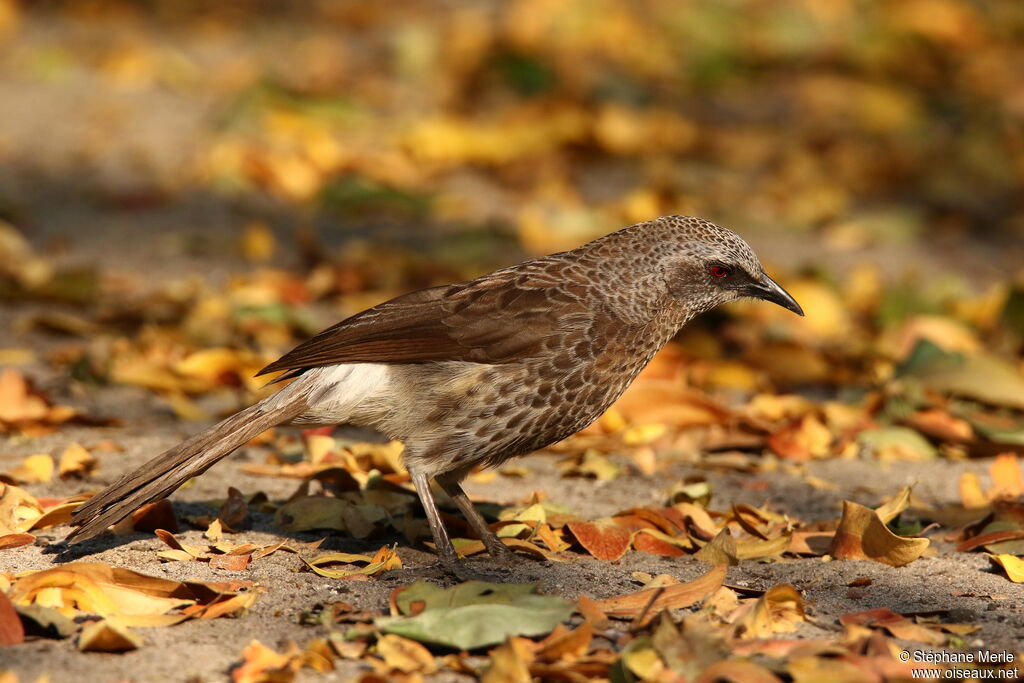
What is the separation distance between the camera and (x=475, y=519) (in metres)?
4.57

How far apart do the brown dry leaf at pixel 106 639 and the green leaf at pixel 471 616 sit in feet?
2.23

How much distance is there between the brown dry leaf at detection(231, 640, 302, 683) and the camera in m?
3.21

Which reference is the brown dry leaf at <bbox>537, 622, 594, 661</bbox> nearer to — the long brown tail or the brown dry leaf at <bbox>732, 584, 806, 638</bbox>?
the brown dry leaf at <bbox>732, 584, 806, 638</bbox>

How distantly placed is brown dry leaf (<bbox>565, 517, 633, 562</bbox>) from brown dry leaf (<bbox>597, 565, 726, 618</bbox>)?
0.52m

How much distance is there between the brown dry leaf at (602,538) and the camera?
173 inches

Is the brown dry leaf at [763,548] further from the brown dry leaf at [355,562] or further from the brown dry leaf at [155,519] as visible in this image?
the brown dry leaf at [155,519]

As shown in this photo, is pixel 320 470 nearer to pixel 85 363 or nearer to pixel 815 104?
pixel 85 363

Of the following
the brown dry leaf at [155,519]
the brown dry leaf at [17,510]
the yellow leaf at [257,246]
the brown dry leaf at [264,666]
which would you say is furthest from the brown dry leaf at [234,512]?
the yellow leaf at [257,246]

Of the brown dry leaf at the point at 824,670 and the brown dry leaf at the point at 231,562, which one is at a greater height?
the brown dry leaf at the point at 231,562

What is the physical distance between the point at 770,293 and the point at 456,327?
4.20ft

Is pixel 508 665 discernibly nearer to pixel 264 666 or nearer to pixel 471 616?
pixel 471 616

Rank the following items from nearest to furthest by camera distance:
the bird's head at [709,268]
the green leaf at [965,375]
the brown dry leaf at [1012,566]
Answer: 1. the brown dry leaf at [1012,566]
2. the bird's head at [709,268]
3. the green leaf at [965,375]

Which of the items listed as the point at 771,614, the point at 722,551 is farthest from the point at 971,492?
the point at 771,614

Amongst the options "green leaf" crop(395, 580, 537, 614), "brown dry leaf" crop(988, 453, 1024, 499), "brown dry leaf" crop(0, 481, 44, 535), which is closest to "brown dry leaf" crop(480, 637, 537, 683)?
"green leaf" crop(395, 580, 537, 614)
